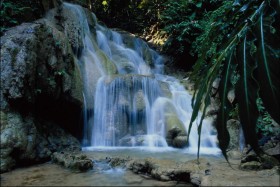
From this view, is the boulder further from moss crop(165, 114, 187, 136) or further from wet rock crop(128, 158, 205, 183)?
moss crop(165, 114, 187, 136)

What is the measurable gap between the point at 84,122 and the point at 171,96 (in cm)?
279

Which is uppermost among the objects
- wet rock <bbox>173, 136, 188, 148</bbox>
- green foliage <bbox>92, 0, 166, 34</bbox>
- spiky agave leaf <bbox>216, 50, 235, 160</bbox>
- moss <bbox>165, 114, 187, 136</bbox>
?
green foliage <bbox>92, 0, 166, 34</bbox>

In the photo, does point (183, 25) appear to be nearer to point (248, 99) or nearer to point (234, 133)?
point (234, 133)

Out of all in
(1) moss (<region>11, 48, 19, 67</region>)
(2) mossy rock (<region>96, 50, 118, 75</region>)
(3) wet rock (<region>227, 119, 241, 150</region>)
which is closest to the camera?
(1) moss (<region>11, 48, 19, 67</region>)

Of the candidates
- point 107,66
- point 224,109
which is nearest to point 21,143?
point 224,109

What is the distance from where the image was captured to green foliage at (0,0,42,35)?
5.92 metres

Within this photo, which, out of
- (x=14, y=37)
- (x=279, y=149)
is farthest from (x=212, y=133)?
(x=14, y=37)

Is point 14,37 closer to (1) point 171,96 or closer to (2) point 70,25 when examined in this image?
(2) point 70,25

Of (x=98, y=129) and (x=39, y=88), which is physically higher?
(x=39, y=88)

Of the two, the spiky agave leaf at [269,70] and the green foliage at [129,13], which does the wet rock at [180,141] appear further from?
the green foliage at [129,13]

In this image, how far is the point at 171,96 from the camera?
28.8 feet

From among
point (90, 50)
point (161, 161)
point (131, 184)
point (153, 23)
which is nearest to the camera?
point (131, 184)

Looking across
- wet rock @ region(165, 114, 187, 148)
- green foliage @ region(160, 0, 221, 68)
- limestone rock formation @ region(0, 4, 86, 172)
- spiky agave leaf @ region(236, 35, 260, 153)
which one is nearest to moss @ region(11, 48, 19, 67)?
limestone rock formation @ region(0, 4, 86, 172)

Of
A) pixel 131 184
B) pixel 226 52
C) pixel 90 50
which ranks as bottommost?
pixel 131 184
